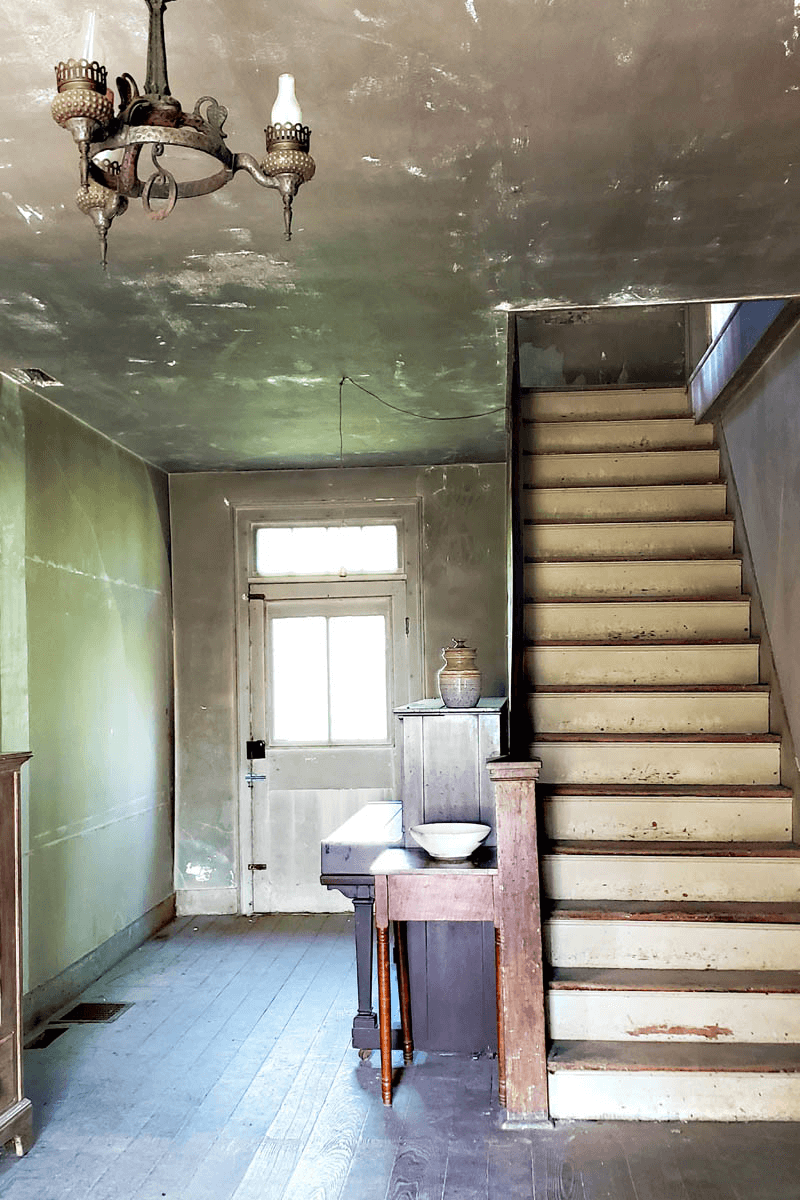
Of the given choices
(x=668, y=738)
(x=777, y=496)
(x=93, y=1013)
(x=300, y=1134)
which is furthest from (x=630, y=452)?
(x=93, y=1013)

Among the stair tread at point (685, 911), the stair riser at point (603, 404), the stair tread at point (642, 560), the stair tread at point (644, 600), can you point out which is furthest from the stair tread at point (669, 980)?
the stair riser at point (603, 404)

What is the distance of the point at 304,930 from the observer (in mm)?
6586

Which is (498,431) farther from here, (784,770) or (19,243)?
(19,243)

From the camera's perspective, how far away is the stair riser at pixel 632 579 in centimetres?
526

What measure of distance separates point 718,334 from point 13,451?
3666 millimetres

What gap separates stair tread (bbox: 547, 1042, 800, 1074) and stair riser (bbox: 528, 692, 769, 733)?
145cm

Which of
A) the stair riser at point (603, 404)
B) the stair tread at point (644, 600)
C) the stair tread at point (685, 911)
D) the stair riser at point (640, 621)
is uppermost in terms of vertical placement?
the stair riser at point (603, 404)

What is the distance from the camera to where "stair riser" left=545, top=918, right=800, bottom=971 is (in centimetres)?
388

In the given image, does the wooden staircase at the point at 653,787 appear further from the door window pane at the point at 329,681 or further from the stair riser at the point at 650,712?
the door window pane at the point at 329,681

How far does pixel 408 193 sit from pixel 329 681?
4.50 meters

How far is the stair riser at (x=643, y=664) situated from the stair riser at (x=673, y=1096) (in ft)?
5.93

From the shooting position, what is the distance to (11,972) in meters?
3.60

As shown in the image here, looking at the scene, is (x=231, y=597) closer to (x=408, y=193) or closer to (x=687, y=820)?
(x=687, y=820)

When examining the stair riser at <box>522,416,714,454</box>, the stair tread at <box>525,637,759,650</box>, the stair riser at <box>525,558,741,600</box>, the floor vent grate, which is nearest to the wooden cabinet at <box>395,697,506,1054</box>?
the stair tread at <box>525,637,759,650</box>
